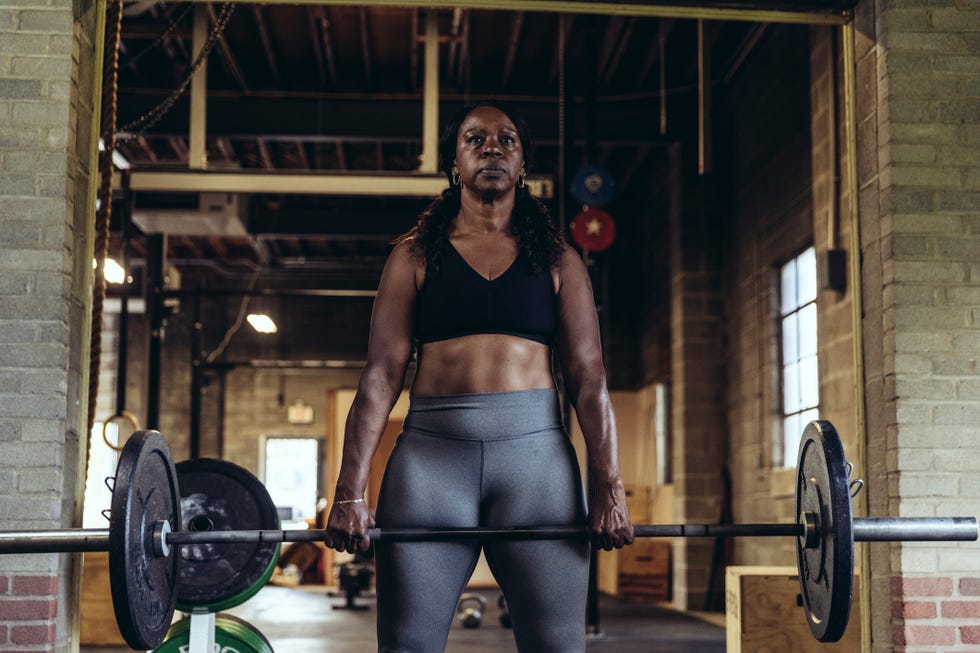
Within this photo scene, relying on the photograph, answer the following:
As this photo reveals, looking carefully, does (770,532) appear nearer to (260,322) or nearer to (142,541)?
(142,541)

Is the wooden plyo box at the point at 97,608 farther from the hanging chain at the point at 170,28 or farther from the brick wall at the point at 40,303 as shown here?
the brick wall at the point at 40,303

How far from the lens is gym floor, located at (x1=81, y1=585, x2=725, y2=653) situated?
6855mm

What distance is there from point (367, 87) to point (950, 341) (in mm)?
6015

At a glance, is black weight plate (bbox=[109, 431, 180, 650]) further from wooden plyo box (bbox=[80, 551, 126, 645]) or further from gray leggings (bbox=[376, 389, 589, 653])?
wooden plyo box (bbox=[80, 551, 126, 645])

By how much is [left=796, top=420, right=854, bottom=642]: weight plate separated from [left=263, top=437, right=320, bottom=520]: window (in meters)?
13.4

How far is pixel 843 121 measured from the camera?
6281 mm

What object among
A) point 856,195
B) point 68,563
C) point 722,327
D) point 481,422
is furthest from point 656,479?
point 481,422

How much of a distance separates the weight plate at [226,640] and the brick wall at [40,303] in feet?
2.45

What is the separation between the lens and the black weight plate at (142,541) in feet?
7.55

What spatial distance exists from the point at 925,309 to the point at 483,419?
1975 mm

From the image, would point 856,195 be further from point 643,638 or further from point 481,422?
point 643,638

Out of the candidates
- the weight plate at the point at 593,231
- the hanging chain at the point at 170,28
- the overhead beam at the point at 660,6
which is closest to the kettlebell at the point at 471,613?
the weight plate at the point at 593,231

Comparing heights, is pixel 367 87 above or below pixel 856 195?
above

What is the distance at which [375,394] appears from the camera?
234cm
